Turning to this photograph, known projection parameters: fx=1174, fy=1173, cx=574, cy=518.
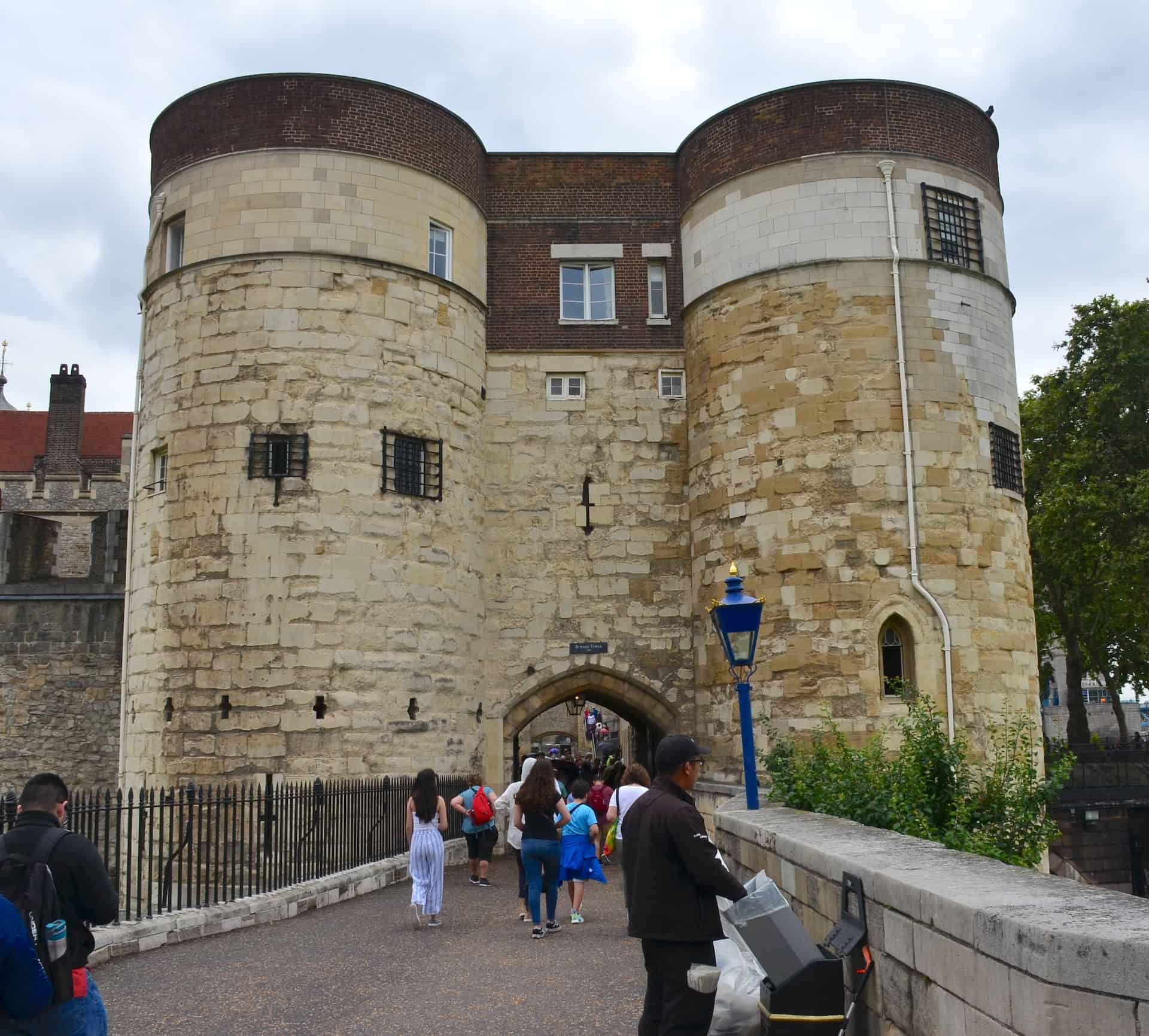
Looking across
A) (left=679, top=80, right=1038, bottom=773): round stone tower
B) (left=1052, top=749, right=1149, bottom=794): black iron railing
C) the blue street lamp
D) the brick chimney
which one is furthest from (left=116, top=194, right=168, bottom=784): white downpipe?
the brick chimney

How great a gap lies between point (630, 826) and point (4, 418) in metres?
55.0

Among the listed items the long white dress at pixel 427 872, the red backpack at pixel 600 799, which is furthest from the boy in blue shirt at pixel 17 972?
the red backpack at pixel 600 799

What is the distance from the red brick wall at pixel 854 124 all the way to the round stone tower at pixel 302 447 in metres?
5.28

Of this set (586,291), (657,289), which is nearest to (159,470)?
(586,291)

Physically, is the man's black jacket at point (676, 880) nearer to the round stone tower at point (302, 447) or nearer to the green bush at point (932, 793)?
the green bush at point (932, 793)

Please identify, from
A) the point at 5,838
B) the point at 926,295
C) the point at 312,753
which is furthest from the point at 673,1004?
the point at 926,295

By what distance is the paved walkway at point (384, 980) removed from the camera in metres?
7.34

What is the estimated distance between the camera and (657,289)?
71.6ft

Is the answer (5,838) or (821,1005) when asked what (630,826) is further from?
(5,838)

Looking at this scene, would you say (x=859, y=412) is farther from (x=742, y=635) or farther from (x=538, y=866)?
(x=538, y=866)

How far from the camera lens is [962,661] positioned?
17.8m

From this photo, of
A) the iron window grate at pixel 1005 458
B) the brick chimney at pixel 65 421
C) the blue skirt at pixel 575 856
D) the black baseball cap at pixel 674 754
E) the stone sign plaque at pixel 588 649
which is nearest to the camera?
the black baseball cap at pixel 674 754

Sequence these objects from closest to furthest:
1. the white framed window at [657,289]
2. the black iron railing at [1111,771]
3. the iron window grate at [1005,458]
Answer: the iron window grate at [1005,458]
the white framed window at [657,289]
the black iron railing at [1111,771]

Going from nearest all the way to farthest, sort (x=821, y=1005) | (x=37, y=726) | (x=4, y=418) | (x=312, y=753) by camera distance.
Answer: (x=821, y=1005), (x=312, y=753), (x=37, y=726), (x=4, y=418)
